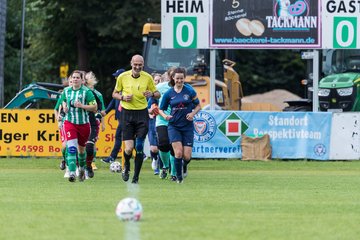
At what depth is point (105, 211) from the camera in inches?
505

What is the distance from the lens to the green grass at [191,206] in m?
10.9

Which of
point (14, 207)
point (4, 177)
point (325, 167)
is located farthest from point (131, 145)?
point (325, 167)

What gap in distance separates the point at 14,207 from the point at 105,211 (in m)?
1.30

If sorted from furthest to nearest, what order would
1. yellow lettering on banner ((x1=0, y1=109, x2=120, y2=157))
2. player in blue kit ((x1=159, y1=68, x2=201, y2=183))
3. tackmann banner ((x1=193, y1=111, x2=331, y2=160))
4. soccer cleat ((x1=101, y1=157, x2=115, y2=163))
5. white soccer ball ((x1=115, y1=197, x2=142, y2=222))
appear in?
yellow lettering on banner ((x1=0, y1=109, x2=120, y2=157)) → tackmann banner ((x1=193, y1=111, x2=331, y2=160)) → soccer cleat ((x1=101, y1=157, x2=115, y2=163)) → player in blue kit ((x1=159, y1=68, x2=201, y2=183)) → white soccer ball ((x1=115, y1=197, x2=142, y2=222))

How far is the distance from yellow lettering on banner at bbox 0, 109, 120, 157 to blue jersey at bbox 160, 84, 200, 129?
28.2ft

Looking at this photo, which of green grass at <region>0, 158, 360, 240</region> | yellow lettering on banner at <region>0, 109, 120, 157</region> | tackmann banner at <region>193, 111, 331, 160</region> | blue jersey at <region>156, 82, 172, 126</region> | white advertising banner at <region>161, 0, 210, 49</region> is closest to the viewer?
green grass at <region>0, 158, 360, 240</region>

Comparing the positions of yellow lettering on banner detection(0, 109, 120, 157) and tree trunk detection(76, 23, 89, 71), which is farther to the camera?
tree trunk detection(76, 23, 89, 71)

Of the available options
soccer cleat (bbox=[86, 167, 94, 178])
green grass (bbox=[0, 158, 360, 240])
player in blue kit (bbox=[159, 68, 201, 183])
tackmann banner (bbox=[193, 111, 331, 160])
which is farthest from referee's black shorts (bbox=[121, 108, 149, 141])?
tackmann banner (bbox=[193, 111, 331, 160])

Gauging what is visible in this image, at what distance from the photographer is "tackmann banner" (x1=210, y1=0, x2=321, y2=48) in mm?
27688

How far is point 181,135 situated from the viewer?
1864 centimetres

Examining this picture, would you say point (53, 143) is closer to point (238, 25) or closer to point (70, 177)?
point (238, 25)

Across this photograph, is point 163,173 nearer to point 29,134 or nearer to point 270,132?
point 270,132

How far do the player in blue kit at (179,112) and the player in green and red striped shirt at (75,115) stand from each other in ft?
4.01

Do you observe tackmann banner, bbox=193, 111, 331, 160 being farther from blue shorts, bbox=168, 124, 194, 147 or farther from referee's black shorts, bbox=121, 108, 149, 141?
referee's black shorts, bbox=121, 108, 149, 141
